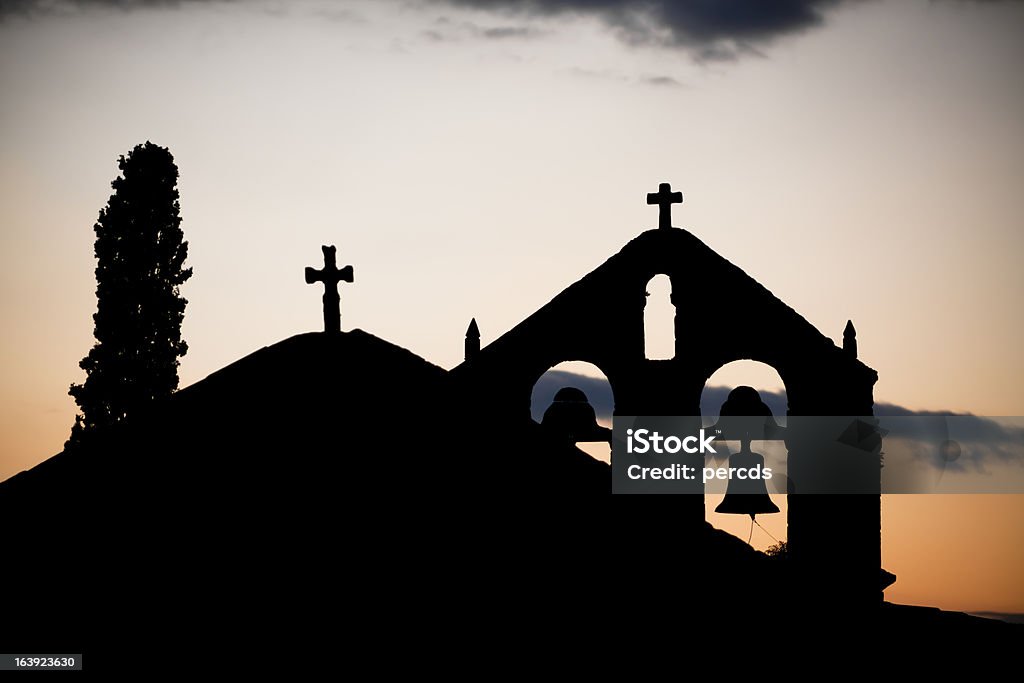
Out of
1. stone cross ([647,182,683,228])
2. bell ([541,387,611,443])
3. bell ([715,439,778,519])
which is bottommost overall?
bell ([715,439,778,519])

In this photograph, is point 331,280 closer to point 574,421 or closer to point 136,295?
point 574,421

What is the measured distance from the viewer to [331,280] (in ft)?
43.5

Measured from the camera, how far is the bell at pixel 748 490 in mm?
18766

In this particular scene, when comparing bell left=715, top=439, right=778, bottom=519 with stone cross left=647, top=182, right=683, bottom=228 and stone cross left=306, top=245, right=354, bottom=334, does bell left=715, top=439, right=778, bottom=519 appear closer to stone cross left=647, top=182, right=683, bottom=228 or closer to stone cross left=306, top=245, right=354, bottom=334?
stone cross left=647, top=182, right=683, bottom=228

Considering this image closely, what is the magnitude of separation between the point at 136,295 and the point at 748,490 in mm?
19411

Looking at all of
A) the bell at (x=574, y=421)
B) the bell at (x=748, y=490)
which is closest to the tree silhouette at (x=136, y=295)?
the bell at (x=574, y=421)

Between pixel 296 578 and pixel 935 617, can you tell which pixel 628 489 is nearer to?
pixel 935 617

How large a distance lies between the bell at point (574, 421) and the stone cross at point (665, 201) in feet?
11.0

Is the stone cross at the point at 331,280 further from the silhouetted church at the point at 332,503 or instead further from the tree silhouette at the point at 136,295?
the tree silhouette at the point at 136,295

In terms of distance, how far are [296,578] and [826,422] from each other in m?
10.1

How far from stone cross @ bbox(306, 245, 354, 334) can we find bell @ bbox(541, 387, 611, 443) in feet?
24.5

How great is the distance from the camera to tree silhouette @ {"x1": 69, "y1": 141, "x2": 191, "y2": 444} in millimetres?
31078

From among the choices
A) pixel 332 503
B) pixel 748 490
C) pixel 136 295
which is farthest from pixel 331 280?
pixel 136 295

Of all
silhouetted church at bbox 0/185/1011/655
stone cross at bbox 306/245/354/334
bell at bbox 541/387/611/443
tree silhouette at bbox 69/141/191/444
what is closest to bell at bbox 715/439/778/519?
bell at bbox 541/387/611/443
